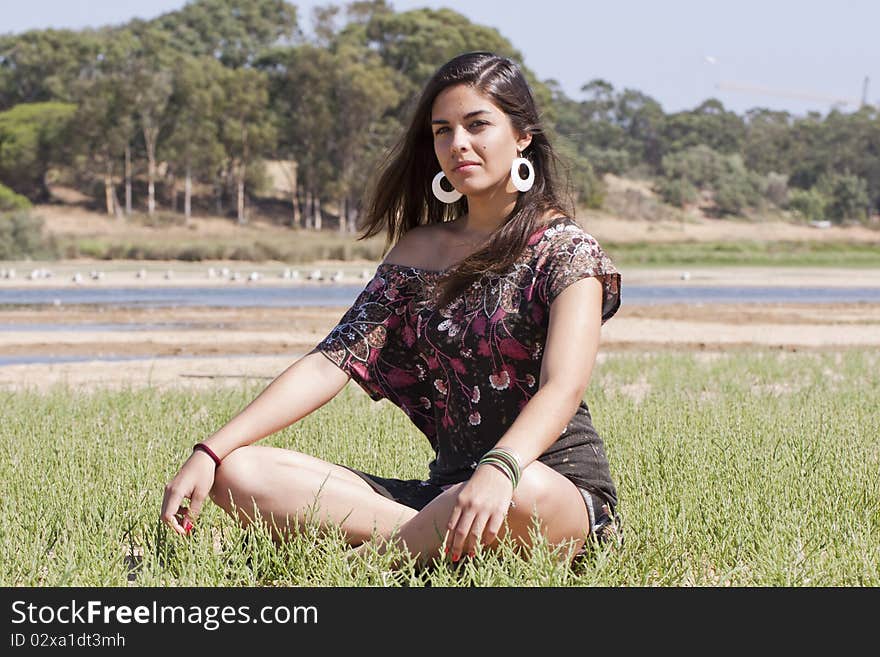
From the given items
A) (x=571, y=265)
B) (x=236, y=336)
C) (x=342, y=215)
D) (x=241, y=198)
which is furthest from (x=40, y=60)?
(x=571, y=265)

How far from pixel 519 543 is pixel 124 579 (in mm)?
1063

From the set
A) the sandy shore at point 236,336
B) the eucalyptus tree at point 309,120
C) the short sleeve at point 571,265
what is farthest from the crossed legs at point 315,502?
Result: the eucalyptus tree at point 309,120

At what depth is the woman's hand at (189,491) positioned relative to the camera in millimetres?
3562

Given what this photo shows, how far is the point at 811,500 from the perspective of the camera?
459 cm

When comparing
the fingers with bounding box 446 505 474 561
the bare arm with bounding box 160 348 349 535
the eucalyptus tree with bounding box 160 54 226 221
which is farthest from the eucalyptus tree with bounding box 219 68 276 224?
the fingers with bounding box 446 505 474 561

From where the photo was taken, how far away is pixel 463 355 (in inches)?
145

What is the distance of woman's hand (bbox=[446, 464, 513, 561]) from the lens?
3191 millimetres

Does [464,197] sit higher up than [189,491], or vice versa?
[464,197]

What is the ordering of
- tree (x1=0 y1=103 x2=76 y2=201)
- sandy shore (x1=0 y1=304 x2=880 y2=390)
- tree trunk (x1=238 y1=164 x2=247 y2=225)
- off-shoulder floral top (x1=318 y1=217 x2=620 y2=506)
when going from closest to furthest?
off-shoulder floral top (x1=318 y1=217 x2=620 y2=506) < sandy shore (x1=0 y1=304 x2=880 y2=390) < tree trunk (x1=238 y1=164 x2=247 y2=225) < tree (x1=0 y1=103 x2=76 y2=201)

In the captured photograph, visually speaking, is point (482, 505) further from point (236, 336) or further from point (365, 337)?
point (236, 336)

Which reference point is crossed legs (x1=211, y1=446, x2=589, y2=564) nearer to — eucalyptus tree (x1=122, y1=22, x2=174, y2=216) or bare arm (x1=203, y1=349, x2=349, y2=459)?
bare arm (x1=203, y1=349, x2=349, y2=459)

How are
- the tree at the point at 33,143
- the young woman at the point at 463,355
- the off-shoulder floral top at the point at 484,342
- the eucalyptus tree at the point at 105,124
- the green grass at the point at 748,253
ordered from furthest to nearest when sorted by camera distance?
1. the tree at the point at 33,143
2. the eucalyptus tree at the point at 105,124
3. the green grass at the point at 748,253
4. the off-shoulder floral top at the point at 484,342
5. the young woman at the point at 463,355

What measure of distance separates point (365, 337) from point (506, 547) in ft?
2.61

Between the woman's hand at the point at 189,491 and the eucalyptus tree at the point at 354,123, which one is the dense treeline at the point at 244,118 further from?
the woman's hand at the point at 189,491
